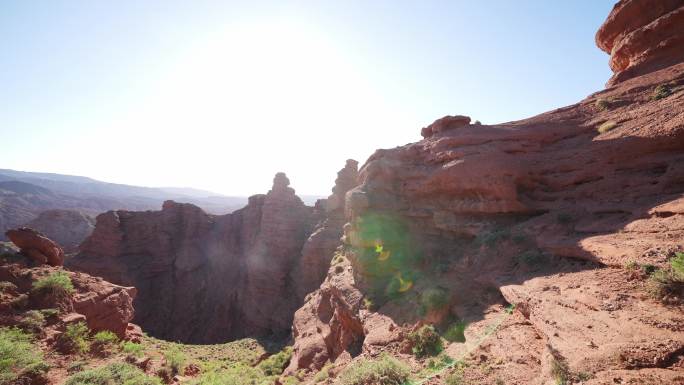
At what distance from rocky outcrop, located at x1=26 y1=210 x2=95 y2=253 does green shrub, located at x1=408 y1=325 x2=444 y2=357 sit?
70550 millimetres

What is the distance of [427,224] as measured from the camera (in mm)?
17047

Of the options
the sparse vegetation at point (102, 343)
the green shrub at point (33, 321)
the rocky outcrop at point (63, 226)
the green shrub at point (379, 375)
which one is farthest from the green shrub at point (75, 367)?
the rocky outcrop at point (63, 226)

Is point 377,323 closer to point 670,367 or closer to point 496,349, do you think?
point 496,349

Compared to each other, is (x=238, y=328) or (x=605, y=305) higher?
(x=605, y=305)

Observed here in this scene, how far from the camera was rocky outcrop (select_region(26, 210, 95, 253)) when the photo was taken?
5800 centimetres

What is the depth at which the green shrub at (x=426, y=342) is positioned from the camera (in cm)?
952

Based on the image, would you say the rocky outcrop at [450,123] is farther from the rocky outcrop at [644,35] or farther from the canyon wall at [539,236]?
the rocky outcrop at [644,35]

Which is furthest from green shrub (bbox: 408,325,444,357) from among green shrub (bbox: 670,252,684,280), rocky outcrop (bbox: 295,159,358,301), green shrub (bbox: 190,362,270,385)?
rocky outcrop (bbox: 295,159,358,301)

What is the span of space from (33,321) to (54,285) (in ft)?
7.17

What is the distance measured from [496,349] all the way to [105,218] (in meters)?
53.3

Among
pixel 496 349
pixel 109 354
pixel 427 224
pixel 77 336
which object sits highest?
pixel 427 224

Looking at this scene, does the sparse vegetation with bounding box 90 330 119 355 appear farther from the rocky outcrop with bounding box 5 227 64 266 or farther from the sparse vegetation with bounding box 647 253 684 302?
the sparse vegetation with bounding box 647 253 684 302

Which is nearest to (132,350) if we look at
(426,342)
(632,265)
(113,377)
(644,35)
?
A: (113,377)

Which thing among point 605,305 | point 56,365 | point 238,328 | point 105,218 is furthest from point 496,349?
point 105,218
